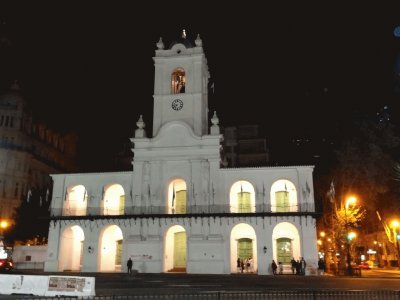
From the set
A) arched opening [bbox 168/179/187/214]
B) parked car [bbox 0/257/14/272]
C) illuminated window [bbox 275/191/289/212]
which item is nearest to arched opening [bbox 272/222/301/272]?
illuminated window [bbox 275/191/289/212]

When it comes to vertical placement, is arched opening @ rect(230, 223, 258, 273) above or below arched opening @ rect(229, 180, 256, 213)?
below

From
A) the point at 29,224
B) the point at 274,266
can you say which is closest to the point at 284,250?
the point at 274,266

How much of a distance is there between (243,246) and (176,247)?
6215 mm

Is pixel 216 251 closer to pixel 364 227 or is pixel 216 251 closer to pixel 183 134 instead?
pixel 183 134

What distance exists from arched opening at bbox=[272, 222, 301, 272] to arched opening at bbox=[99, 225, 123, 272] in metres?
14.6

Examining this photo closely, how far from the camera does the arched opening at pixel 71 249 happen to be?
3731cm

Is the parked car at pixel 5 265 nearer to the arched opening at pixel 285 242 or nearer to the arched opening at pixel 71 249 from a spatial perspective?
the arched opening at pixel 71 249

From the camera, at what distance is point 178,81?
41.7 m

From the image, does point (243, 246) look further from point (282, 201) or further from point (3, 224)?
point (3, 224)

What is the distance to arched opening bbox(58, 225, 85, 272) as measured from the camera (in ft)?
122

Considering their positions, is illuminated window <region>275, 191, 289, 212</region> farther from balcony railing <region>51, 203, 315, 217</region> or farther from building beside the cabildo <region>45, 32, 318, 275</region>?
balcony railing <region>51, 203, 315, 217</region>

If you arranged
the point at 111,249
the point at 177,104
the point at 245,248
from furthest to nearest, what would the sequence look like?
the point at 177,104, the point at 111,249, the point at 245,248

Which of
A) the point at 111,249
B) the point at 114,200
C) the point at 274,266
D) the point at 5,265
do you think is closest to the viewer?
the point at 5,265

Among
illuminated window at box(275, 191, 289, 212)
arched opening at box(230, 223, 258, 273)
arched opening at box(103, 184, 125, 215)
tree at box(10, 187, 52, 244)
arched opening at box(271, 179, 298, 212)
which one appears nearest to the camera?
arched opening at box(230, 223, 258, 273)
